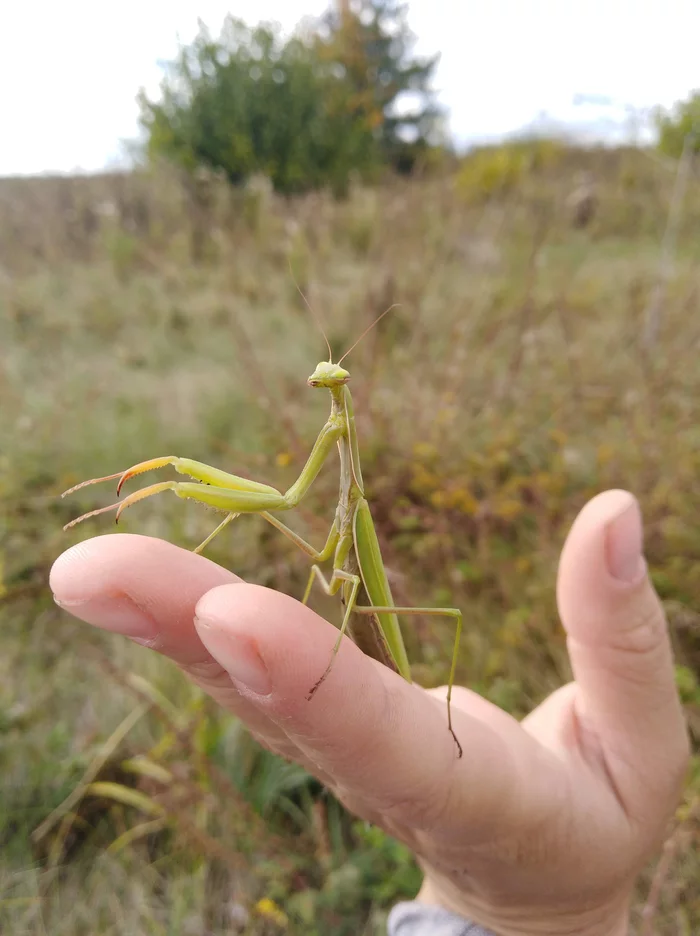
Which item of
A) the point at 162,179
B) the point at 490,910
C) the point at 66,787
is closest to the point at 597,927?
the point at 490,910

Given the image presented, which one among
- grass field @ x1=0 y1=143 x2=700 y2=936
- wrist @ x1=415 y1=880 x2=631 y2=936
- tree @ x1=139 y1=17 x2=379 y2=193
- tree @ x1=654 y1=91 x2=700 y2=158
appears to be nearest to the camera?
wrist @ x1=415 y1=880 x2=631 y2=936

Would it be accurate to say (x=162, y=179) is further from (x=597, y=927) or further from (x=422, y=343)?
(x=597, y=927)

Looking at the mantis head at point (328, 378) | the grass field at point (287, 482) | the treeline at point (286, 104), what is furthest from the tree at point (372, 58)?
the mantis head at point (328, 378)

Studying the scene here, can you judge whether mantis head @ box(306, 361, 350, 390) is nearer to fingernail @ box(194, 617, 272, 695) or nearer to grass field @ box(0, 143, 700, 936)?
fingernail @ box(194, 617, 272, 695)

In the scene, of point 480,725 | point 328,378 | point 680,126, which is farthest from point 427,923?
point 680,126

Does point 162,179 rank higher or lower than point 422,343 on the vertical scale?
higher

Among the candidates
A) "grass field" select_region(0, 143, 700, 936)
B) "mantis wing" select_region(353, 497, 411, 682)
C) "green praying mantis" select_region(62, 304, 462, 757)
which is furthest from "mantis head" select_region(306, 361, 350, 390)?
"grass field" select_region(0, 143, 700, 936)

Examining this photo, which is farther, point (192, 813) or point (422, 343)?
point (422, 343)
